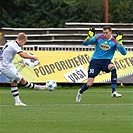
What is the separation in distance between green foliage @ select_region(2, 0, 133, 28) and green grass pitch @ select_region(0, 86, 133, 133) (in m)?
41.7

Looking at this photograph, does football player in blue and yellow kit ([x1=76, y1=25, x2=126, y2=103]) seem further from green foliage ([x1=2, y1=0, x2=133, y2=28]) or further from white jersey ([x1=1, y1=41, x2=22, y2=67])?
green foliage ([x1=2, y1=0, x2=133, y2=28])

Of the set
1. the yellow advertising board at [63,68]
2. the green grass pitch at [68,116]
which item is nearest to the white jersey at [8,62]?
the green grass pitch at [68,116]

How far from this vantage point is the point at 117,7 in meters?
66.1

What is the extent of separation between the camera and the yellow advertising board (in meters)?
27.7

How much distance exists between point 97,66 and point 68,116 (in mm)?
4845

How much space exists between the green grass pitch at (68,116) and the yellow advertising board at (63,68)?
702 centimetres

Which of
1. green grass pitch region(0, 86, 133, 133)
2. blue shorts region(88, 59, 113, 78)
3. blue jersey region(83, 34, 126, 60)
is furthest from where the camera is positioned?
blue jersey region(83, 34, 126, 60)

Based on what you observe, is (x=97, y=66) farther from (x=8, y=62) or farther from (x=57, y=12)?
(x=57, y=12)

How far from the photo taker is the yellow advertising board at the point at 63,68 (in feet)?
90.9

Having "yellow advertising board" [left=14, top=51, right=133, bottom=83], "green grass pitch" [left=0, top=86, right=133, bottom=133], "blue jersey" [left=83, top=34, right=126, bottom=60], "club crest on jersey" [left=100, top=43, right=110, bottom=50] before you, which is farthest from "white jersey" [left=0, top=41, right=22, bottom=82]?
"yellow advertising board" [left=14, top=51, right=133, bottom=83]

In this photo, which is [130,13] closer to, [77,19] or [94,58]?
[77,19]

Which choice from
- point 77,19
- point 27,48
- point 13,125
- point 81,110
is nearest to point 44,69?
point 27,48

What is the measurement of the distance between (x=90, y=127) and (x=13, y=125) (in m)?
1.39

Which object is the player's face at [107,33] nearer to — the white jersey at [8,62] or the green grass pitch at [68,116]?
the green grass pitch at [68,116]
